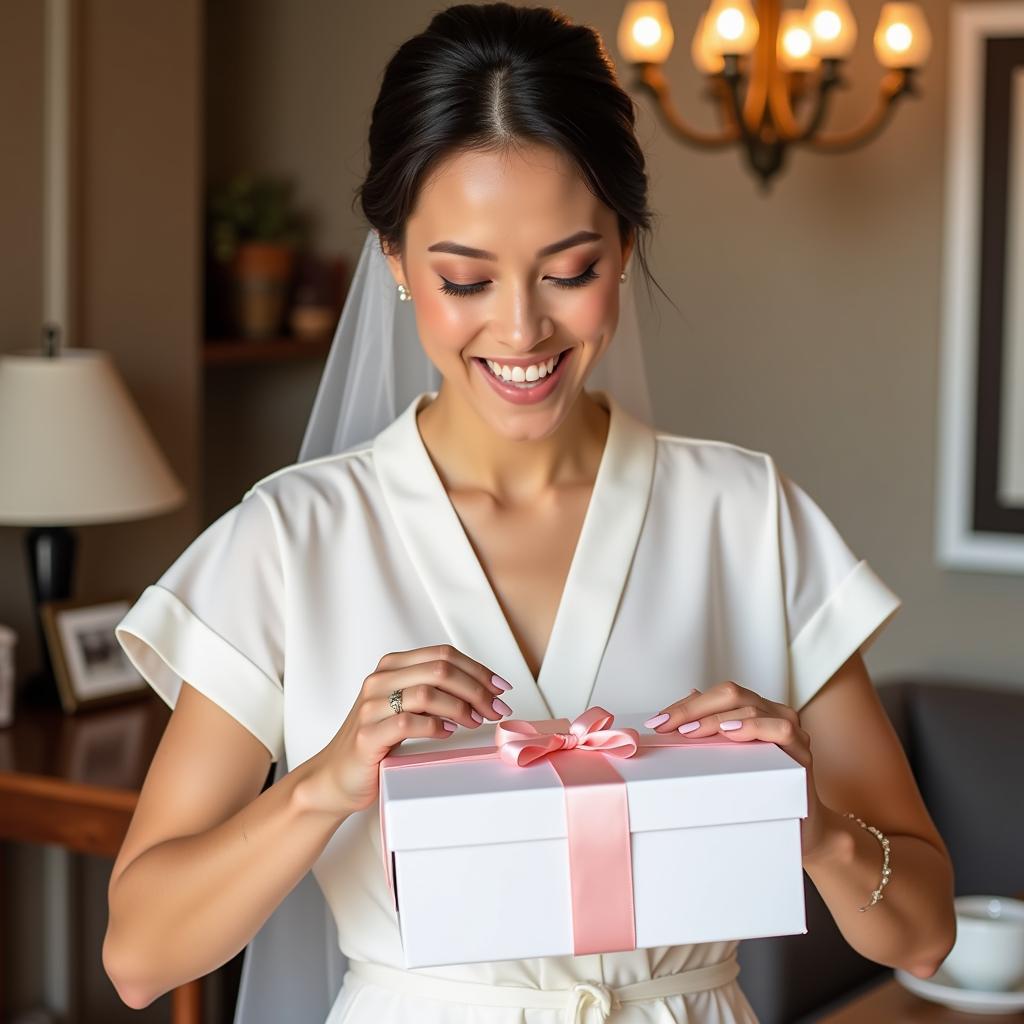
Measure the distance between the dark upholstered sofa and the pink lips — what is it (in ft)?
5.68

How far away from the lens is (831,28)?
2951 millimetres

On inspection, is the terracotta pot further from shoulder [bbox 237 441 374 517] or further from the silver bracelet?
the silver bracelet

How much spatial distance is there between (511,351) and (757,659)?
0.40m

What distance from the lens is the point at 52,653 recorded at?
2.77 m

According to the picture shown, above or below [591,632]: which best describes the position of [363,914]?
below

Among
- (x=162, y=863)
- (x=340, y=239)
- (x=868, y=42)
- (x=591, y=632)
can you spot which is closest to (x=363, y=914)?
(x=162, y=863)

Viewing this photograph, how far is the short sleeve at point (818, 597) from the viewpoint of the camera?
1.46 meters

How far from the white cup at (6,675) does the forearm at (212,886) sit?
1433 millimetres

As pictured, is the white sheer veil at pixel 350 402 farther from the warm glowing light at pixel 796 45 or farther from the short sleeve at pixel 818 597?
the warm glowing light at pixel 796 45

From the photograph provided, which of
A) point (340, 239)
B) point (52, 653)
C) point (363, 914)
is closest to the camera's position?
point (363, 914)

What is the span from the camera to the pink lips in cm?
133

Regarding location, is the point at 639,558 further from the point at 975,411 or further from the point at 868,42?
the point at 868,42

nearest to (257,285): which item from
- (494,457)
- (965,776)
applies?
(965,776)

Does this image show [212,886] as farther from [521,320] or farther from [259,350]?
[259,350]
